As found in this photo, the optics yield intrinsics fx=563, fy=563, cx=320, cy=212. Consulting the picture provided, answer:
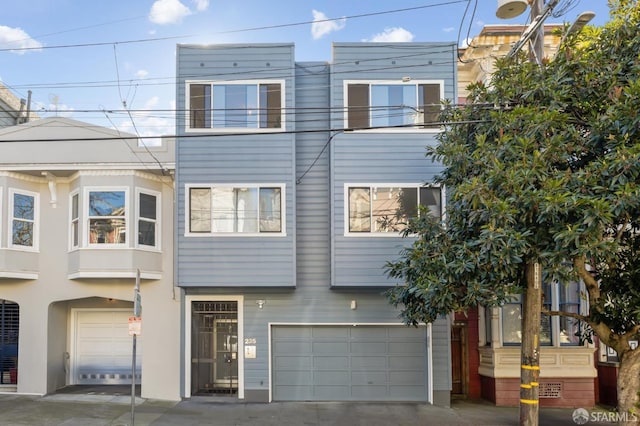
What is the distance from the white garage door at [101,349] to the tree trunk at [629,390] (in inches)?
506

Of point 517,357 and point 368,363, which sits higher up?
point 517,357

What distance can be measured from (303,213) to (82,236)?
5.65 meters

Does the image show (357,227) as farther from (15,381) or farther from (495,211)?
(15,381)

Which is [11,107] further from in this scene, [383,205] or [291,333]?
[383,205]

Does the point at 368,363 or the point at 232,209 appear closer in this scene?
the point at 232,209

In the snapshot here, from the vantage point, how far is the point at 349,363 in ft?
47.6

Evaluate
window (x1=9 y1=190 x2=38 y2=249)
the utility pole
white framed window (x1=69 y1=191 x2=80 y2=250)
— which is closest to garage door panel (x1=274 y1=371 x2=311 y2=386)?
the utility pole

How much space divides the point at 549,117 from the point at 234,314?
30.5ft

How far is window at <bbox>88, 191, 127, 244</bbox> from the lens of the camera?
14430 millimetres

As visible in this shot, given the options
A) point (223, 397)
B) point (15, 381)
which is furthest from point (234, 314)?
point (15, 381)

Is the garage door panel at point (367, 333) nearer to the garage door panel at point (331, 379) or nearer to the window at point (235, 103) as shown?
the garage door panel at point (331, 379)

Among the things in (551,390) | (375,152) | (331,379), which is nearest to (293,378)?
(331,379)

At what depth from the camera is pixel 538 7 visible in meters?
10.4

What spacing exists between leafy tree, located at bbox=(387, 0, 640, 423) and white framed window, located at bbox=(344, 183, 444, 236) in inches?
120
